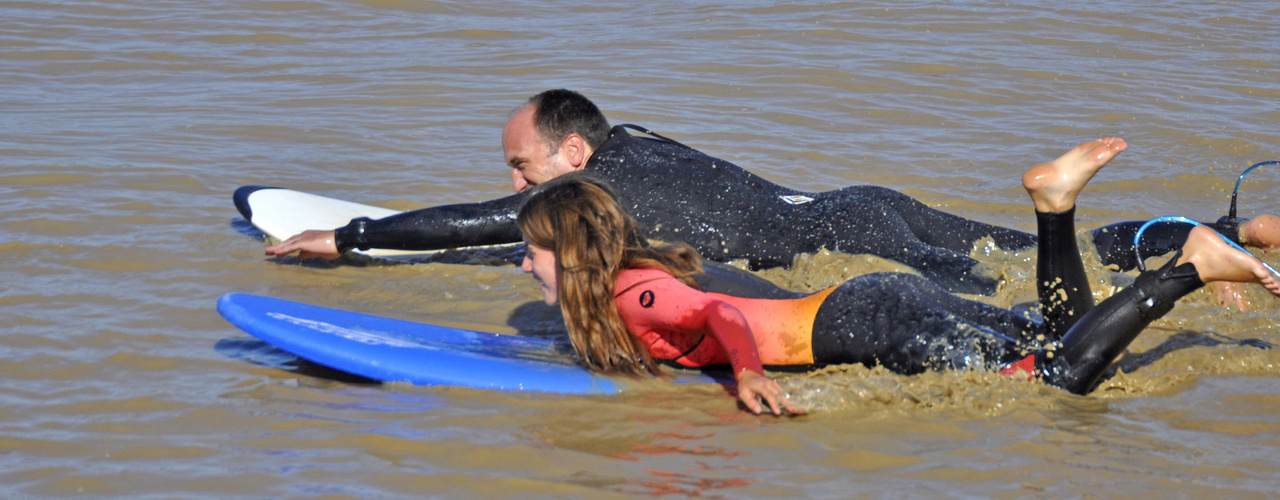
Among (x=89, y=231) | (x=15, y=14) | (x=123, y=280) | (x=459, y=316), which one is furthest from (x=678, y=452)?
(x=15, y=14)

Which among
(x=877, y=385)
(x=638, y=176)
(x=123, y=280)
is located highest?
(x=638, y=176)

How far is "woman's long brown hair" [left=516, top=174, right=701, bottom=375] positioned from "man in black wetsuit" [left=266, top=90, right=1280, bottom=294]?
1012mm

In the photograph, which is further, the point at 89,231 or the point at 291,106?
the point at 291,106

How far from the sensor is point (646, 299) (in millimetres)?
2961

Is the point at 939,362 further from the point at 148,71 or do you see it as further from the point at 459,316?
the point at 148,71

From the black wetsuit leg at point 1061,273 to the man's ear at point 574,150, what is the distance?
183cm

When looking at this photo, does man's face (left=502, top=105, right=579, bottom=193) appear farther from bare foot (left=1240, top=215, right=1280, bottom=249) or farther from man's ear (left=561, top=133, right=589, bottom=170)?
bare foot (left=1240, top=215, right=1280, bottom=249)

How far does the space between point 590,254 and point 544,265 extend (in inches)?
5.7

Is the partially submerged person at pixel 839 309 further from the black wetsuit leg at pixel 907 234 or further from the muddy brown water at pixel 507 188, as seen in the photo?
the black wetsuit leg at pixel 907 234

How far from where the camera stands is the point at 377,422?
2.80m

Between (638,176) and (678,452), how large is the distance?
171cm

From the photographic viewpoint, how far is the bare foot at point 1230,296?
377cm

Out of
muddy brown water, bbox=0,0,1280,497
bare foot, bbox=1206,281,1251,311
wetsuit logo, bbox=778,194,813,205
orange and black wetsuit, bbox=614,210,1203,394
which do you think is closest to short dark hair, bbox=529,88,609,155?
muddy brown water, bbox=0,0,1280,497

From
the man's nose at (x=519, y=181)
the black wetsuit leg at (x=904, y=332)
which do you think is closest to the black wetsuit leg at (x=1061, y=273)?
the black wetsuit leg at (x=904, y=332)
